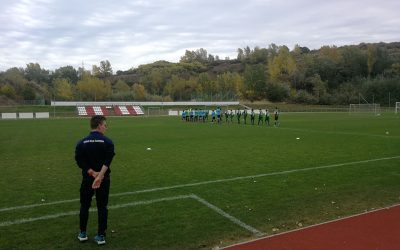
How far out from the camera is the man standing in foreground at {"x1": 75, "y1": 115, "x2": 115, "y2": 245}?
17.8ft

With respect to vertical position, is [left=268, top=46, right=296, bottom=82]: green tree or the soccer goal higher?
[left=268, top=46, right=296, bottom=82]: green tree

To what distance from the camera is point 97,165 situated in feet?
18.0

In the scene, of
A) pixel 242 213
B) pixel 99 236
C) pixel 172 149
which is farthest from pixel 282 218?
pixel 172 149

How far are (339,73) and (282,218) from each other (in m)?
129

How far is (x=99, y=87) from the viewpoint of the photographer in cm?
10656

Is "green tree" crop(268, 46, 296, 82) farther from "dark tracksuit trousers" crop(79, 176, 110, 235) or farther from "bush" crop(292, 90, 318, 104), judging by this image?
"dark tracksuit trousers" crop(79, 176, 110, 235)

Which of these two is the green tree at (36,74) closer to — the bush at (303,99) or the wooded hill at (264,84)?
the wooded hill at (264,84)

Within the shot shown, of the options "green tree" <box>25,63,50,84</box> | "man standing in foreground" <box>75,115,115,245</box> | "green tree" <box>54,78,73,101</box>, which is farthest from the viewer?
"green tree" <box>25,63,50,84</box>

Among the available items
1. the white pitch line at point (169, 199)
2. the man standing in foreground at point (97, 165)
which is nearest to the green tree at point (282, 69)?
the white pitch line at point (169, 199)

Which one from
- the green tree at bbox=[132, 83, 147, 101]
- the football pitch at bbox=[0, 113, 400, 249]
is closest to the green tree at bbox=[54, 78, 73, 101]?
the green tree at bbox=[132, 83, 147, 101]

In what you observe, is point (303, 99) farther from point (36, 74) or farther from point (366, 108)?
point (36, 74)

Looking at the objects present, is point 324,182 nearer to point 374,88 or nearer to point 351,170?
point 351,170

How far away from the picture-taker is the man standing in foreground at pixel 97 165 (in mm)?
5434

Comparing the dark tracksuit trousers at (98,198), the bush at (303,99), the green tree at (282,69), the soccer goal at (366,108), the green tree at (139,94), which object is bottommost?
the soccer goal at (366,108)
